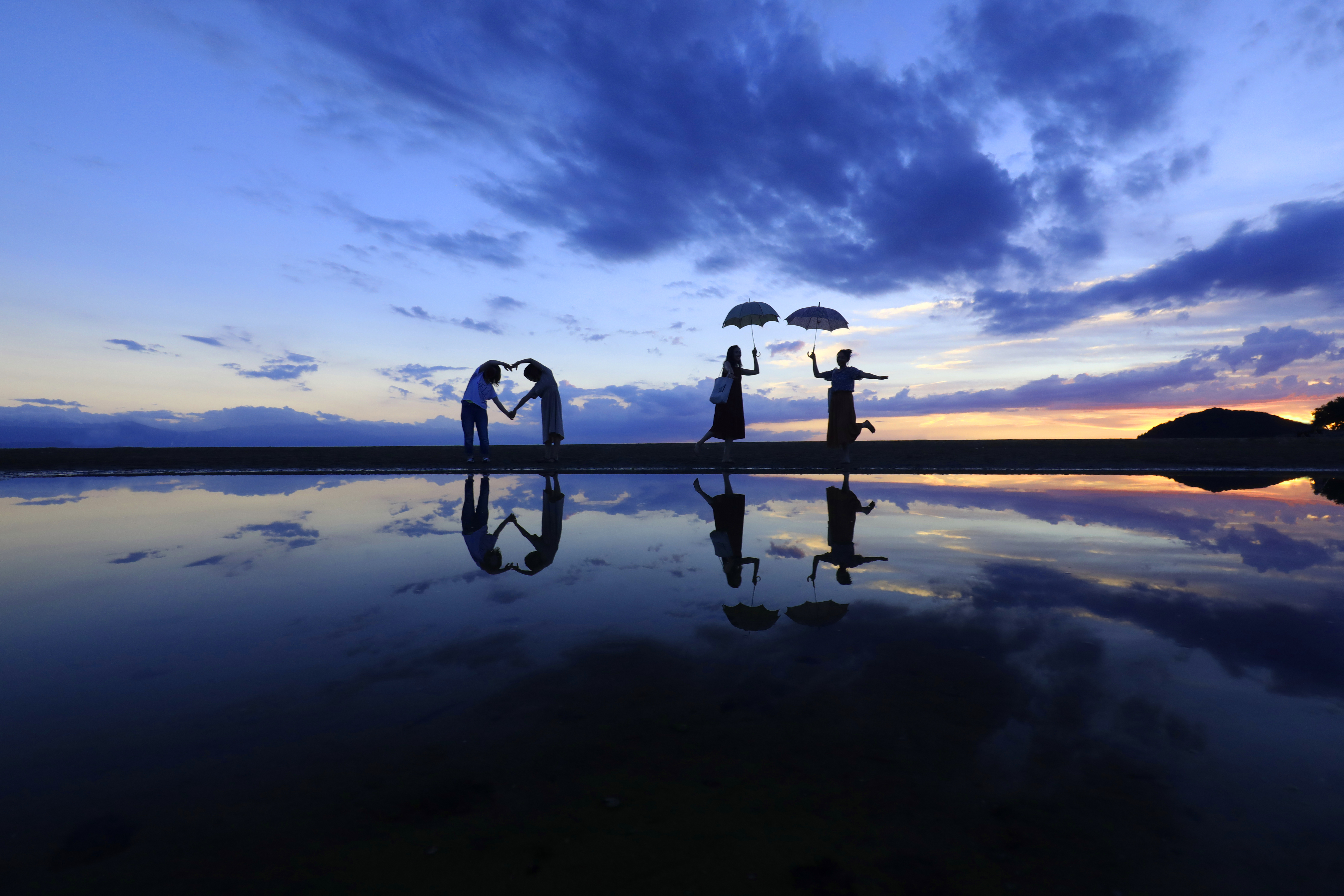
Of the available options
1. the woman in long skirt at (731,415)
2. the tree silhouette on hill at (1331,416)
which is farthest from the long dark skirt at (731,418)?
the tree silhouette on hill at (1331,416)

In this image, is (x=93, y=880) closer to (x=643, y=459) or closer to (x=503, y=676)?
(x=503, y=676)

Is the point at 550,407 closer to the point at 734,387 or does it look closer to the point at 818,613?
the point at 734,387

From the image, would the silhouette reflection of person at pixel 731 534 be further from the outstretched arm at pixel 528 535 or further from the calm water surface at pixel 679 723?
the outstretched arm at pixel 528 535

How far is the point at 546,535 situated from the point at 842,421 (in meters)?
8.60

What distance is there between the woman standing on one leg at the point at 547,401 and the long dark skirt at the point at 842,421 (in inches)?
240

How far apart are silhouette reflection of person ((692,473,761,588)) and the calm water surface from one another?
0.05m

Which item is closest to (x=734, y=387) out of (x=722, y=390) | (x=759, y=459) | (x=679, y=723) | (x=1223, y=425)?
(x=722, y=390)

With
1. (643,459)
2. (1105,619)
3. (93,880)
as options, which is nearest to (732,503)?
(1105,619)

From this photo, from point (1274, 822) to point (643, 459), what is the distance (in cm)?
1603

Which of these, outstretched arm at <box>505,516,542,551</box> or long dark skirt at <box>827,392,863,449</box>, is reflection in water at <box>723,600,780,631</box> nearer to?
outstretched arm at <box>505,516,542,551</box>

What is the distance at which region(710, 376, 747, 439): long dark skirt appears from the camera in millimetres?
13367

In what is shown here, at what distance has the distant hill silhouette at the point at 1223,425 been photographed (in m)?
73.1

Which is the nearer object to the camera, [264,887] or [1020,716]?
[264,887]

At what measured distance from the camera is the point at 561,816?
1.72 m
